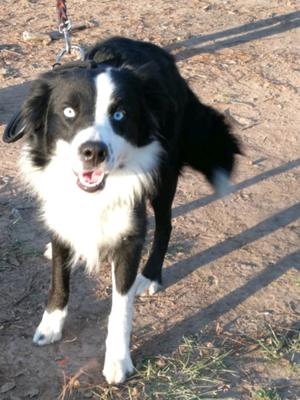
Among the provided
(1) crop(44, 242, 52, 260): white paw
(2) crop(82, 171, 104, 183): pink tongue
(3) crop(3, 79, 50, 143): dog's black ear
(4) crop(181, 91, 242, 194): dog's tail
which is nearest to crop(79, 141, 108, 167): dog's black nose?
(2) crop(82, 171, 104, 183): pink tongue

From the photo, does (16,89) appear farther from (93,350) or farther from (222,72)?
(93,350)

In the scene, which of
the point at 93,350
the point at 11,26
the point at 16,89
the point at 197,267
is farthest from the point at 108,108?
the point at 11,26

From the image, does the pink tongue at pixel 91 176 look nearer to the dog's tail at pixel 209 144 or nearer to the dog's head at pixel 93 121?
the dog's head at pixel 93 121

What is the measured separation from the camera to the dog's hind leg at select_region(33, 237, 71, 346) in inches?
129

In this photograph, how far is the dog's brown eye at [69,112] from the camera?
2.79 m

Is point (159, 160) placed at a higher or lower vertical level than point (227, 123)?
higher

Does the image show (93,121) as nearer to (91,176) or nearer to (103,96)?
(103,96)

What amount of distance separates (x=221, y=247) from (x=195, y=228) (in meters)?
0.23

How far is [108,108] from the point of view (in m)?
2.78

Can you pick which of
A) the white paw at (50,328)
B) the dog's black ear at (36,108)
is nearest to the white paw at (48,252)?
the white paw at (50,328)

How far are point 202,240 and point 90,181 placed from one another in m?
1.46

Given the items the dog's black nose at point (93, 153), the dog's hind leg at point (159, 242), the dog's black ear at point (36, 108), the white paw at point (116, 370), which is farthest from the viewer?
the dog's hind leg at point (159, 242)

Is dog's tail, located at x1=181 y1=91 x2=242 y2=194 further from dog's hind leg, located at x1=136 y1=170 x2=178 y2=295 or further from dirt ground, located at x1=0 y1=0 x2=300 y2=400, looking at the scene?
dirt ground, located at x1=0 y1=0 x2=300 y2=400

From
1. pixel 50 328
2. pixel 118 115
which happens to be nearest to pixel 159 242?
pixel 50 328
